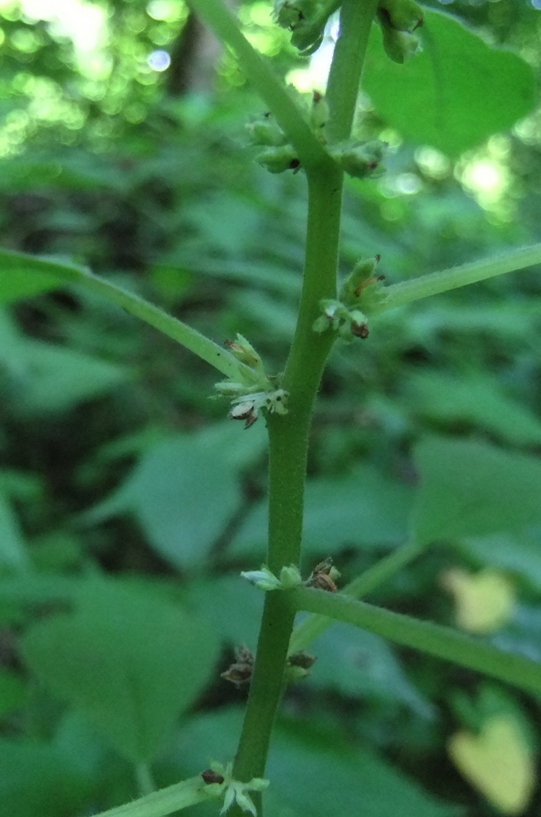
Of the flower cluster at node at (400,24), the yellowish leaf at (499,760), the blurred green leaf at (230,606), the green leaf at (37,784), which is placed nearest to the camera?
the flower cluster at node at (400,24)

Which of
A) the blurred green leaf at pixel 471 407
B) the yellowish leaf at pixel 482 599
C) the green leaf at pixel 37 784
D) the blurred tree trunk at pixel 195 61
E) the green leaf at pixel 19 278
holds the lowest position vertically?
the green leaf at pixel 37 784

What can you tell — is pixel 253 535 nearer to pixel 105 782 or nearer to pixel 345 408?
Answer: pixel 105 782

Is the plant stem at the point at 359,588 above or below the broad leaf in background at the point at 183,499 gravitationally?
below

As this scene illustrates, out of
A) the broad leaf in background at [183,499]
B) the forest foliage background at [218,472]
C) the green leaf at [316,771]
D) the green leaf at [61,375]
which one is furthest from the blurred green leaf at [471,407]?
the green leaf at [316,771]

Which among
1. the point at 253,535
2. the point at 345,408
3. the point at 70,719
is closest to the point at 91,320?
the point at 345,408

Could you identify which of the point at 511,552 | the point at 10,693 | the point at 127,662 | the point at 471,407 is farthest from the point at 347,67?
the point at 471,407

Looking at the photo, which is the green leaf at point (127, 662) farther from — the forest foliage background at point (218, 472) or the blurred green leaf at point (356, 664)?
the blurred green leaf at point (356, 664)

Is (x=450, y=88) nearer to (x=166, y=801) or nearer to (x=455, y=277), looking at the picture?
(x=455, y=277)

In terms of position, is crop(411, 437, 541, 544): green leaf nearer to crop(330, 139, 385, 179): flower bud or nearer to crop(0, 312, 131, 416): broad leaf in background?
crop(330, 139, 385, 179): flower bud
